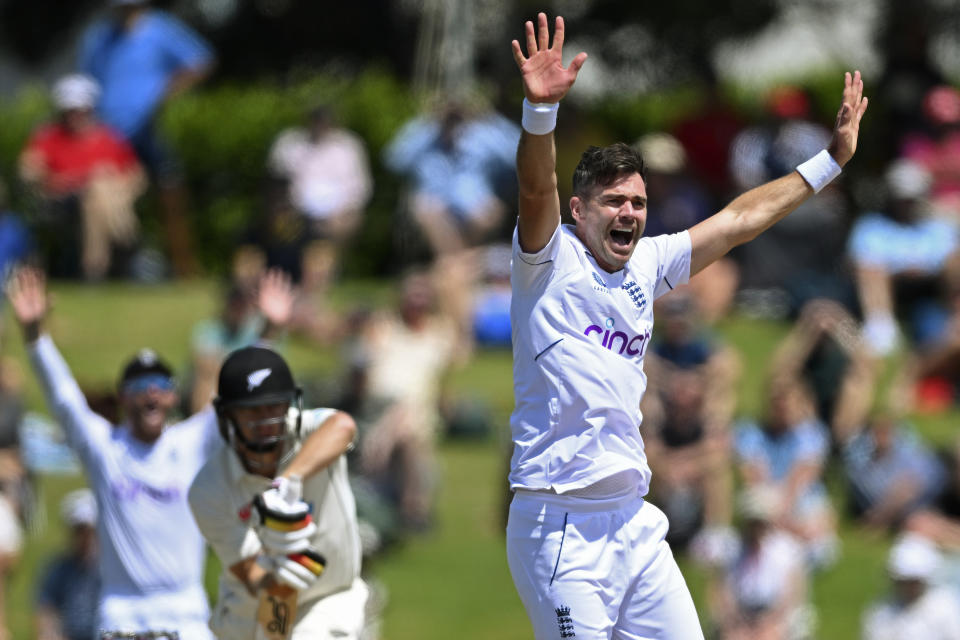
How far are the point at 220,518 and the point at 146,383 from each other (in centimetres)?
134

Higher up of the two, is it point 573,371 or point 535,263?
point 535,263

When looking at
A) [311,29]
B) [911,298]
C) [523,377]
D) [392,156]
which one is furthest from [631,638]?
[311,29]

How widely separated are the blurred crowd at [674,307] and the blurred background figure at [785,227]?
27mm

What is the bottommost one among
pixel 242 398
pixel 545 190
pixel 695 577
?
pixel 695 577

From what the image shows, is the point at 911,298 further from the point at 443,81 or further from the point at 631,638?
the point at 631,638

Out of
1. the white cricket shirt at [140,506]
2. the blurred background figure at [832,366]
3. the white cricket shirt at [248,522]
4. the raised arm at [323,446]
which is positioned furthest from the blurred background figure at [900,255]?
the raised arm at [323,446]

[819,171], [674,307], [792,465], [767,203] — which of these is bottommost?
[792,465]

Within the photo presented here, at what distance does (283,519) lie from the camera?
6004 millimetres

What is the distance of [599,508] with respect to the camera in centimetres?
582

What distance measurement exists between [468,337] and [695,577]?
411cm

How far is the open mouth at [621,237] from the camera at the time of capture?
5.84 meters

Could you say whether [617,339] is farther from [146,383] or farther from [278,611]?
[146,383]

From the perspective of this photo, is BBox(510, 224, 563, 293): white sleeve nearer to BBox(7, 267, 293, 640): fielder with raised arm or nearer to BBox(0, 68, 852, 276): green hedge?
BBox(7, 267, 293, 640): fielder with raised arm

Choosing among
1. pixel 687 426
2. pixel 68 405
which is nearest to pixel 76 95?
pixel 687 426
